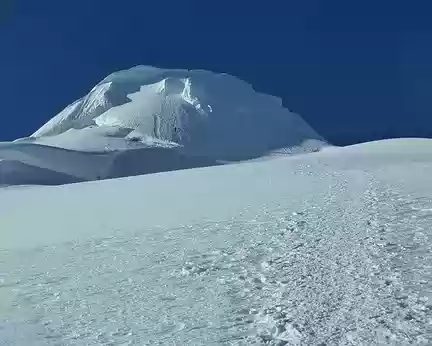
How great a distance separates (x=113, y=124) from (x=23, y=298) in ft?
49.7

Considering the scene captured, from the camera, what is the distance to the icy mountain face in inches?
706

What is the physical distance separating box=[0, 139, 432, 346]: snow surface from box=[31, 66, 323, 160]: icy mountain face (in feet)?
32.6

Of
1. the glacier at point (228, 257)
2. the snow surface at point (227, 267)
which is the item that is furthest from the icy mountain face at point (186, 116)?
Answer: the snow surface at point (227, 267)

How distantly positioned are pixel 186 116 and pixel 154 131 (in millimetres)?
1342

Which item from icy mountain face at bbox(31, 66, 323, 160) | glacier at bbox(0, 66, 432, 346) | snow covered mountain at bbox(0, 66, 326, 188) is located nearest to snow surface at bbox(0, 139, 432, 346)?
glacier at bbox(0, 66, 432, 346)

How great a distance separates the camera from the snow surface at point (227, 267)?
3115 mm

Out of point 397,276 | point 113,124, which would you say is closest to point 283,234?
point 397,276

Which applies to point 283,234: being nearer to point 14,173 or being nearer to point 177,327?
point 177,327

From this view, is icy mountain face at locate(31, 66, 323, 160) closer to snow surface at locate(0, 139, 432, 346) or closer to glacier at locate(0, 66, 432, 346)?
glacier at locate(0, 66, 432, 346)

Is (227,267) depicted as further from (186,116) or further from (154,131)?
(186,116)

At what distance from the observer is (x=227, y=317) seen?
329 cm

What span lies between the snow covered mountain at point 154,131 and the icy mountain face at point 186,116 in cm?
3

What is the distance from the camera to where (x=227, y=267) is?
4.26 metres

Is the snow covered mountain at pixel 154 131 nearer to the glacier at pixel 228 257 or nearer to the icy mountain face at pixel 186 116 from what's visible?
the icy mountain face at pixel 186 116
